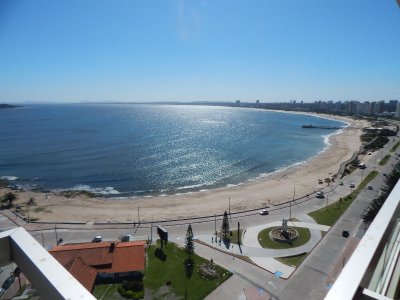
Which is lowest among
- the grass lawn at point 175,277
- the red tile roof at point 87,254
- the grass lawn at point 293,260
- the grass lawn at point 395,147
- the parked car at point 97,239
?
the parked car at point 97,239

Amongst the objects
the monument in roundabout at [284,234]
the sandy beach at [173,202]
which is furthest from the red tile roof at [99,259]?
the monument in roundabout at [284,234]

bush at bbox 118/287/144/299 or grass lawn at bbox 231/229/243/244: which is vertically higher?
bush at bbox 118/287/144/299

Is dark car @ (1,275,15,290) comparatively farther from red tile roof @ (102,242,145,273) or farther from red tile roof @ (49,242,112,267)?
red tile roof @ (49,242,112,267)

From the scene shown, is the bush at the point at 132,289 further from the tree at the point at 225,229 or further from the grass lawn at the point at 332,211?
the grass lawn at the point at 332,211

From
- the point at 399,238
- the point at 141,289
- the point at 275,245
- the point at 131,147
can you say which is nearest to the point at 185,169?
the point at 131,147

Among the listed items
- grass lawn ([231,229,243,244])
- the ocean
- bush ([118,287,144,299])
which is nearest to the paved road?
grass lawn ([231,229,243,244])

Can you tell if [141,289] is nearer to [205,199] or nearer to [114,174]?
[205,199]
